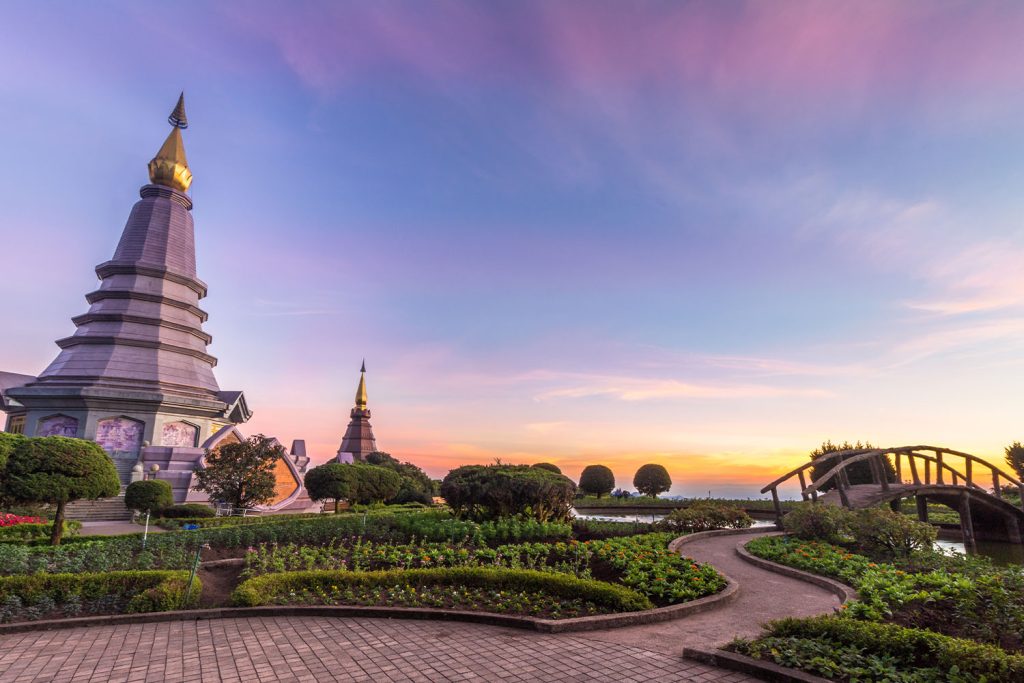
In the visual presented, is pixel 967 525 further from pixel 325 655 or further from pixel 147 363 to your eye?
pixel 147 363

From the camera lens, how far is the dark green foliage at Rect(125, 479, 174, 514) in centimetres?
2789

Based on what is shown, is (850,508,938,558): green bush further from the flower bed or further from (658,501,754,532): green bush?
the flower bed

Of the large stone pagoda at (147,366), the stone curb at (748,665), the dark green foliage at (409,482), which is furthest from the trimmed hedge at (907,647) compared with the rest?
the large stone pagoda at (147,366)

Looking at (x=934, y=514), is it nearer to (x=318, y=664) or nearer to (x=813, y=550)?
(x=813, y=550)

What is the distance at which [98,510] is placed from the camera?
30156 mm

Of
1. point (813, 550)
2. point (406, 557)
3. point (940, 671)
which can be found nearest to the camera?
point (940, 671)

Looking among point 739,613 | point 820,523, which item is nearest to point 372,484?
point 820,523

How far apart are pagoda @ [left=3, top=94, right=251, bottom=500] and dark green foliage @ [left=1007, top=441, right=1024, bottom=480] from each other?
67.8 metres

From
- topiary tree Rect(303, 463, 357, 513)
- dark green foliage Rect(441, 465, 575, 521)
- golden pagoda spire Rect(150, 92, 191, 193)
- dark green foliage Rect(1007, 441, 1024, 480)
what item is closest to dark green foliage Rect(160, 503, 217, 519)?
topiary tree Rect(303, 463, 357, 513)

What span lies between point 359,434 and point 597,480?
34362 millimetres

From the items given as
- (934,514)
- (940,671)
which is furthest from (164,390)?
(934,514)

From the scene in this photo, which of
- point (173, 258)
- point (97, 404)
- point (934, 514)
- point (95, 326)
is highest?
point (173, 258)

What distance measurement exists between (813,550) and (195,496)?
117 feet

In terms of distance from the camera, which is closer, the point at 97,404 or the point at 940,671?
the point at 940,671
